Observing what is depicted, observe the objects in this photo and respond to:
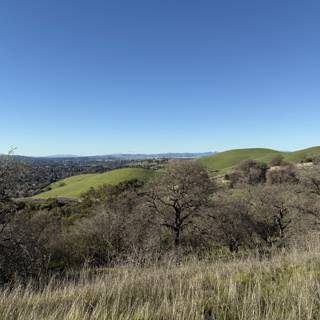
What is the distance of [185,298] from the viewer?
4.15 m

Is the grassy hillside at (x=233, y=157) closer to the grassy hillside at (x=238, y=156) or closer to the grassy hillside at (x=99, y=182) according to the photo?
the grassy hillside at (x=238, y=156)

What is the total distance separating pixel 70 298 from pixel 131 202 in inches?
1440

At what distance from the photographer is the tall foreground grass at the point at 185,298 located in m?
3.54

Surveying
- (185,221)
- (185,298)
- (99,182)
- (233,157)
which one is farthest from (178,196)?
(233,157)

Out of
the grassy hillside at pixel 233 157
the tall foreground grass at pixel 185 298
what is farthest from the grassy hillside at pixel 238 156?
the tall foreground grass at pixel 185 298

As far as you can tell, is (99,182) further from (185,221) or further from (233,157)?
(233,157)

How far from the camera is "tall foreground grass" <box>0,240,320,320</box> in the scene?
3535 mm

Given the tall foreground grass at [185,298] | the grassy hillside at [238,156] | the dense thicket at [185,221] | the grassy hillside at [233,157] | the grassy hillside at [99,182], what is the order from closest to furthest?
1. the tall foreground grass at [185,298]
2. the dense thicket at [185,221]
3. the grassy hillside at [99,182]
4. the grassy hillside at [238,156]
5. the grassy hillside at [233,157]

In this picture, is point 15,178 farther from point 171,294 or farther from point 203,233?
point 203,233

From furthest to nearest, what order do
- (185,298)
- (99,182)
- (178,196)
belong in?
1. (99,182)
2. (178,196)
3. (185,298)

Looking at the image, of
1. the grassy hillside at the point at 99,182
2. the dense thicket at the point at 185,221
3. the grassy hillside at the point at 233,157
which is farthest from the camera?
the grassy hillside at the point at 233,157

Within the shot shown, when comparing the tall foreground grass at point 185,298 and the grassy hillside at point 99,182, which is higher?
the tall foreground grass at point 185,298

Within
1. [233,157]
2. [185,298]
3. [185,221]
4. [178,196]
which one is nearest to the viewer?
[185,298]

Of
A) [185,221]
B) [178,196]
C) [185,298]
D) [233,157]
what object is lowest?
[185,221]
